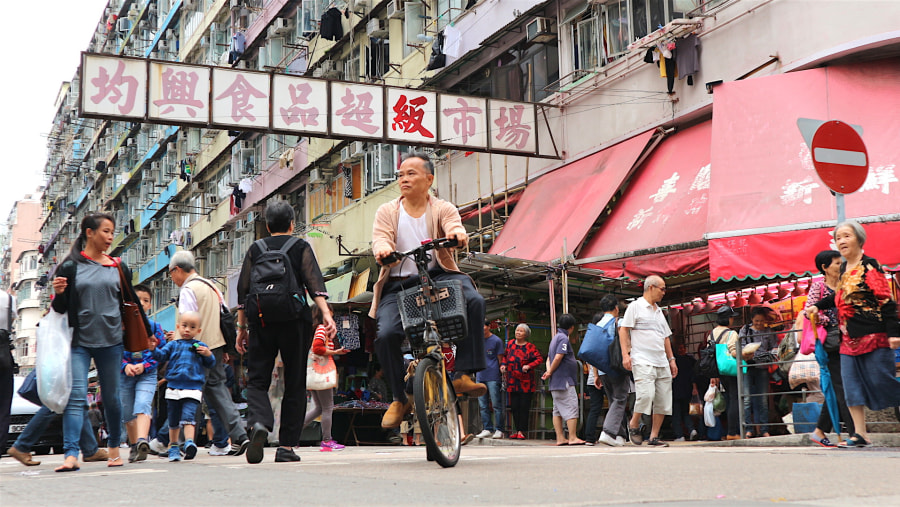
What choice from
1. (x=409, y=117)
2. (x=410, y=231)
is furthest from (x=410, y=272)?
(x=409, y=117)

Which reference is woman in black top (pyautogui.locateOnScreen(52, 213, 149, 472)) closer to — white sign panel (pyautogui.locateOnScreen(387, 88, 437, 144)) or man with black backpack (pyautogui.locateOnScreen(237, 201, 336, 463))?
man with black backpack (pyautogui.locateOnScreen(237, 201, 336, 463))

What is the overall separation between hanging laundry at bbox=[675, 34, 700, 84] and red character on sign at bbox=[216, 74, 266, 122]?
6604mm

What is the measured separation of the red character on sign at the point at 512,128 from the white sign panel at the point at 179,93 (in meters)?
4.97

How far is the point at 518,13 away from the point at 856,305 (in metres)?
12.5

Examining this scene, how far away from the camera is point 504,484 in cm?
465

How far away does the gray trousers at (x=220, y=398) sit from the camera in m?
9.08

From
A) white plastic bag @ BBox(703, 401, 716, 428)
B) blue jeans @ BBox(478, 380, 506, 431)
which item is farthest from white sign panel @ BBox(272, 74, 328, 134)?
white plastic bag @ BBox(703, 401, 716, 428)

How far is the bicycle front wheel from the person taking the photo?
5518 millimetres

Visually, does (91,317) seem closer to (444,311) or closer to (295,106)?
(444,311)

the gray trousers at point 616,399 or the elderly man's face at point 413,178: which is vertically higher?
the elderly man's face at point 413,178

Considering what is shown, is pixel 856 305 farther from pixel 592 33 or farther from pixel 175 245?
pixel 175 245

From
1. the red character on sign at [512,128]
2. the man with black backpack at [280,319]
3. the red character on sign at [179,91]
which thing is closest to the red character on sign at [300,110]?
the red character on sign at [179,91]

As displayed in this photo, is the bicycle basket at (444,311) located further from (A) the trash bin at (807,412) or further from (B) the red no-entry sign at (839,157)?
(A) the trash bin at (807,412)

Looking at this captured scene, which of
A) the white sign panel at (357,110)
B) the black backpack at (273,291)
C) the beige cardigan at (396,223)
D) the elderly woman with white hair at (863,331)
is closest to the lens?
the beige cardigan at (396,223)
